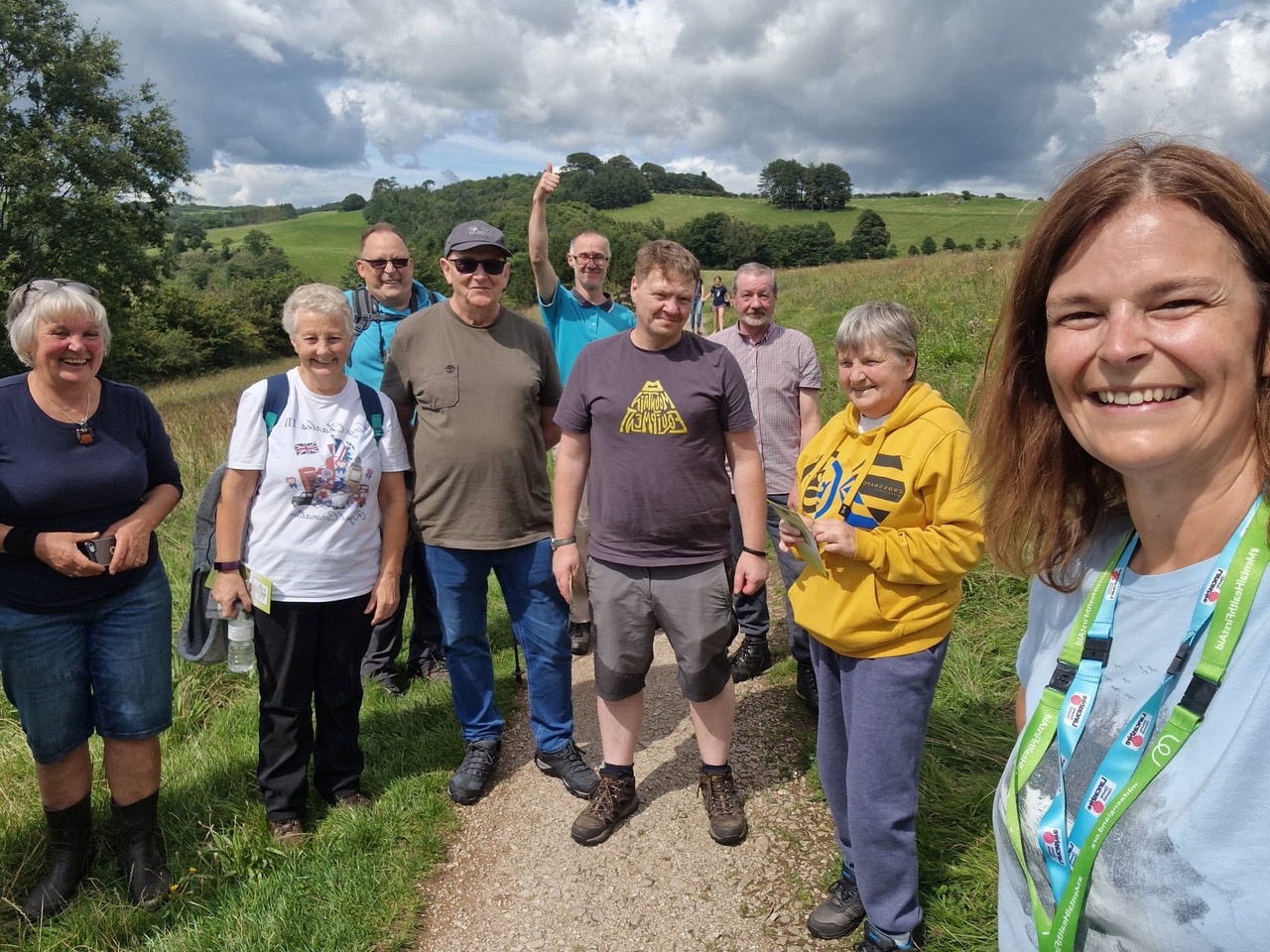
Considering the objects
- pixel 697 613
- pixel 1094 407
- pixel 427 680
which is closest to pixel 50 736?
pixel 427 680

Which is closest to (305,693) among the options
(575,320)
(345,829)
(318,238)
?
(345,829)

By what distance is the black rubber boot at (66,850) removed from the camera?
303 cm

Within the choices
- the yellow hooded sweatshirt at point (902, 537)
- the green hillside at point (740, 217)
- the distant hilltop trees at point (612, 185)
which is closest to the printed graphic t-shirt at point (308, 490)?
the yellow hooded sweatshirt at point (902, 537)

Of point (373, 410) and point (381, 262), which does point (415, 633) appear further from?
point (381, 262)

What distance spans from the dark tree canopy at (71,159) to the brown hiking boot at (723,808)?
2667cm

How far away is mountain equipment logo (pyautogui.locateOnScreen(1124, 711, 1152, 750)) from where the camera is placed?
1086mm

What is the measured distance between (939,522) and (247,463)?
263cm

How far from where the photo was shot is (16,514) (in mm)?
2760

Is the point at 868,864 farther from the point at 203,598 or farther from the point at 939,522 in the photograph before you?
the point at 203,598

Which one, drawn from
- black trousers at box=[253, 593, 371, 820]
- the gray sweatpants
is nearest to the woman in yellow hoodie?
the gray sweatpants

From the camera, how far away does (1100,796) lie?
1103 mm

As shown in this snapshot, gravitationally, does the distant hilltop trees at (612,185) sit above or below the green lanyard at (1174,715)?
above

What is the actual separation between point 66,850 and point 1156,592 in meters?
3.86

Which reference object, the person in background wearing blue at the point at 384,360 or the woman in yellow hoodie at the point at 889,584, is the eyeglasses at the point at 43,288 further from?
the woman in yellow hoodie at the point at 889,584
